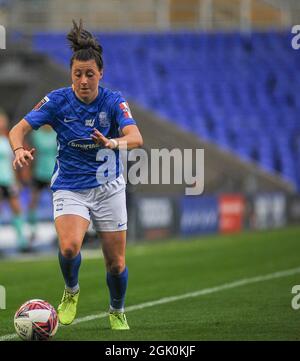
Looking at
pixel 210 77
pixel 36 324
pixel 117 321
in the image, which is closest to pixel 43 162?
pixel 117 321

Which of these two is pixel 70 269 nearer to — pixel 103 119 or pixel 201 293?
pixel 103 119

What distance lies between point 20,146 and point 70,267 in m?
1.04

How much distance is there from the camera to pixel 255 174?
86.2 feet

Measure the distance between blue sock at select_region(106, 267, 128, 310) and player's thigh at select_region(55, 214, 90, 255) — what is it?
1.54ft

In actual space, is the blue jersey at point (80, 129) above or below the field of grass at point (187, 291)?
above

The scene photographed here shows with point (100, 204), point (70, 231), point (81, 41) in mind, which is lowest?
point (70, 231)

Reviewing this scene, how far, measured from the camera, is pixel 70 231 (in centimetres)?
762

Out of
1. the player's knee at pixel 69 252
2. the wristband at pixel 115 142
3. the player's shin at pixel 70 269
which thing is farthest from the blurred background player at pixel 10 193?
the wristband at pixel 115 142

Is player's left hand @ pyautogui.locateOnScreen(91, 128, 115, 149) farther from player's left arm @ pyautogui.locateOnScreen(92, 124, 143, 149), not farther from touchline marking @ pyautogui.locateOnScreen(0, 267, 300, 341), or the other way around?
touchline marking @ pyautogui.locateOnScreen(0, 267, 300, 341)

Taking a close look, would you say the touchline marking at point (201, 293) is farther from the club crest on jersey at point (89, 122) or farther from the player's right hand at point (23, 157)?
the club crest on jersey at point (89, 122)

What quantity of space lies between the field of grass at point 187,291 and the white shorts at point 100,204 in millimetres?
858

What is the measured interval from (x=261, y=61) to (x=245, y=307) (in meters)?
22.9

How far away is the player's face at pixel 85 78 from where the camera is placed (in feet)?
24.6

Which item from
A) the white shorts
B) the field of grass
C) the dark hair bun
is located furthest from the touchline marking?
the dark hair bun
